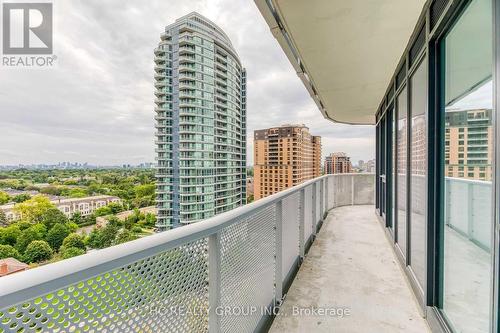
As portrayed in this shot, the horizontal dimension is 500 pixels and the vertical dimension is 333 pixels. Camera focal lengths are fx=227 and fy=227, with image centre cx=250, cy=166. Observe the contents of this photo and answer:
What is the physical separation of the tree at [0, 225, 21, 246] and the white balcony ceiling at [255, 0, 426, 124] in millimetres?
5363

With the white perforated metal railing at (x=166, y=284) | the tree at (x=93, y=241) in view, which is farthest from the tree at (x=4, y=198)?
the white perforated metal railing at (x=166, y=284)

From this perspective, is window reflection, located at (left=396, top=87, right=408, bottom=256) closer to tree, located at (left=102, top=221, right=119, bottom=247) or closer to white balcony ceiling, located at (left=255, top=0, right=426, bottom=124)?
white balcony ceiling, located at (left=255, top=0, right=426, bottom=124)

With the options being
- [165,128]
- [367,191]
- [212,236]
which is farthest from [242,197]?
[212,236]

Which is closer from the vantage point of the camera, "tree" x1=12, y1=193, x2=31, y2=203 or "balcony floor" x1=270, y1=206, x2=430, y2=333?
"balcony floor" x1=270, y1=206, x2=430, y2=333

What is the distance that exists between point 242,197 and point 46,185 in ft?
94.4

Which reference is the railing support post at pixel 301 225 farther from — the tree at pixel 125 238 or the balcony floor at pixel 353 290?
the tree at pixel 125 238

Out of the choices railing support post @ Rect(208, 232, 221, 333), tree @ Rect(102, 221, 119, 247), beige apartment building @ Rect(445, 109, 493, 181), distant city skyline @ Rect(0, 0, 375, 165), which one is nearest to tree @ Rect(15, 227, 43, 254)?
tree @ Rect(102, 221, 119, 247)

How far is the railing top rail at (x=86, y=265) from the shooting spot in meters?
0.51

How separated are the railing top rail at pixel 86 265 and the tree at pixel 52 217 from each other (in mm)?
5738

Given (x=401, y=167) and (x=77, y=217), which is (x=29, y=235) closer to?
(x=77, y=217)

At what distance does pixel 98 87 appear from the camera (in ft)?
61.5

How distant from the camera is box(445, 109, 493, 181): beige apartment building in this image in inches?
52.9

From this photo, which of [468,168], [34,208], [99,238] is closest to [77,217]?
[34,208]

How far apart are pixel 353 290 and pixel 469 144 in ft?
6.33
